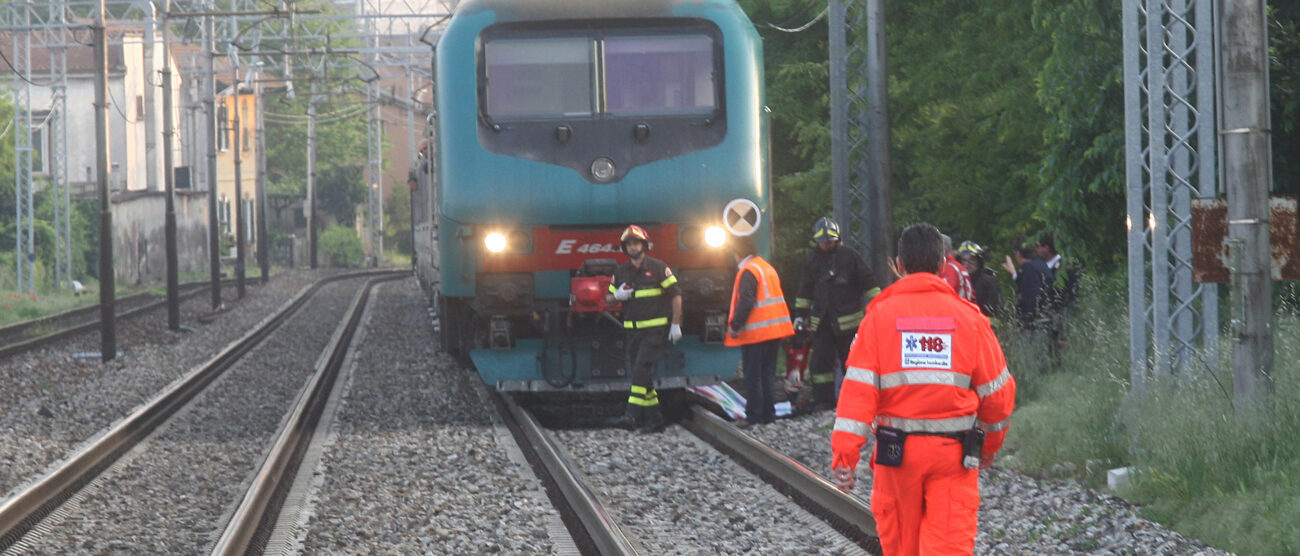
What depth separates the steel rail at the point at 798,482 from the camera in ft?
23.5

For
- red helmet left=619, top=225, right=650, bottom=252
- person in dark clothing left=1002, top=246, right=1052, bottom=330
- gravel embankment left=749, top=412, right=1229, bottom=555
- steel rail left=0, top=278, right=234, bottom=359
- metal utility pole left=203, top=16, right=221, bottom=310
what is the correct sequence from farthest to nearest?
1. metal utility pole left=203, top=16, right=221, bottom=310
2. steel rail left=0, top=278, right=234, bottom=359
3. person in dark clothing left=1002, top=246, right=1052, bottom=330
4. red helmet left=619, top=225, right=650, bottom=252
5. gravel embankment left=749, top=412, right=1229, bottom=555

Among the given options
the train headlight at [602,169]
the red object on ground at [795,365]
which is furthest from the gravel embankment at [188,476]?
the red object on ground at [795,365]

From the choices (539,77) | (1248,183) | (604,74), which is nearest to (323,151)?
(539,77)

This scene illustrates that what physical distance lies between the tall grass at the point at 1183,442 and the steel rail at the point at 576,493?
2.76 m

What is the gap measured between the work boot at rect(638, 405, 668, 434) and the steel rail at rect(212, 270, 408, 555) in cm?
262

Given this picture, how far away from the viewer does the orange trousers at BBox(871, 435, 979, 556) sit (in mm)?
4602

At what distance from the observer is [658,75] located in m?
11.7

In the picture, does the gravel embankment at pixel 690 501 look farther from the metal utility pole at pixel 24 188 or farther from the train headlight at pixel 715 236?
the metal utility pole at pixel 24 188

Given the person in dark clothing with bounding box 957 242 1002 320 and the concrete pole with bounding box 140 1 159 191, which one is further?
the concrete pole with bounding box 140 1 159 191

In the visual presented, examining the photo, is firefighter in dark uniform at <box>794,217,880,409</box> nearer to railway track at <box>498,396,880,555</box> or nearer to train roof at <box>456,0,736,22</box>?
railway track at <box>498,396,880,555</box>

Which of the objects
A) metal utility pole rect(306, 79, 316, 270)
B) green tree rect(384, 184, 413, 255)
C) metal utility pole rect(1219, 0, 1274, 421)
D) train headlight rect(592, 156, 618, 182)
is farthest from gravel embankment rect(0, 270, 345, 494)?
green tree rect(384, 184, 413, 255)

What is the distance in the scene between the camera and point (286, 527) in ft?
25.5

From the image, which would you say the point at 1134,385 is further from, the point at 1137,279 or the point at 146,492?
the point at 146,492

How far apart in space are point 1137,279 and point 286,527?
551 cm
